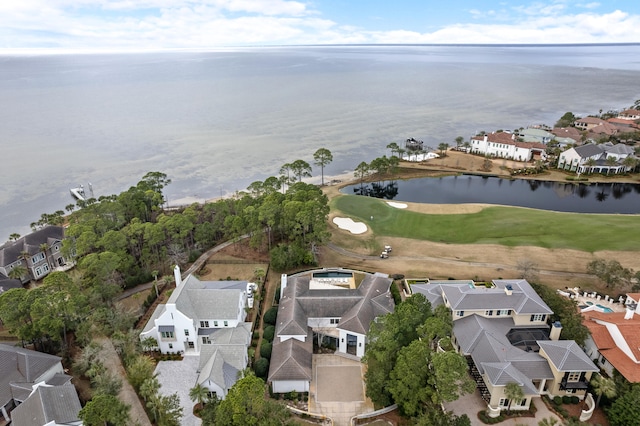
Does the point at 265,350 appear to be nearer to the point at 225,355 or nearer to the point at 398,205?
the point at 225,355

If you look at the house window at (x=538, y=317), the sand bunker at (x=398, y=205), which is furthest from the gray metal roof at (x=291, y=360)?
the sand bunker at (x=398, y=205)

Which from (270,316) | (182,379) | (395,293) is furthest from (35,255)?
(395,293)

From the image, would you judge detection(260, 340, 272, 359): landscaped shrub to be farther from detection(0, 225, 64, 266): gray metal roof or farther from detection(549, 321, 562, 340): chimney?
detection(0, 225, 64, 266): gray metal roof

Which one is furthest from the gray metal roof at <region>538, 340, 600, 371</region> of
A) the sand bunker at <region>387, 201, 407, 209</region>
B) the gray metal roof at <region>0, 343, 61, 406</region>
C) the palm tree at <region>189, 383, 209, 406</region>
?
the gray metal roof at <region>0, 343, 61, 406</region>

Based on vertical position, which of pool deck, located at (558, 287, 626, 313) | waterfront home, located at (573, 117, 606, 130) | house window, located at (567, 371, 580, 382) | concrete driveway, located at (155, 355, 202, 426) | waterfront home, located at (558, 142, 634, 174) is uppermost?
waterfront home, located at (573, 117, 606, 130)

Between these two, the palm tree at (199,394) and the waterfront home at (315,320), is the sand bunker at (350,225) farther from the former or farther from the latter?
the palm tree at (199,394)

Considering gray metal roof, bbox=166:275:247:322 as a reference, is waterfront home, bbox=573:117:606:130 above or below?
above

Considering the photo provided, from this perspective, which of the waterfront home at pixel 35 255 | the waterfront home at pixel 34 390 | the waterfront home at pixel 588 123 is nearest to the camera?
the waterfront home at pixel 34 390
